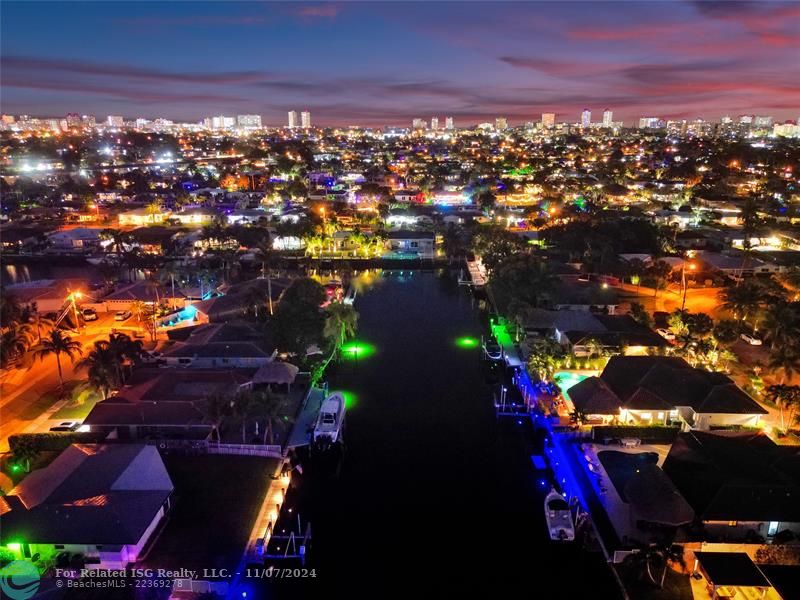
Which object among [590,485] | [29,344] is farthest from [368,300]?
[590,485]

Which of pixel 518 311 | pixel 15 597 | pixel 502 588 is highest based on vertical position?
pixel 518 311

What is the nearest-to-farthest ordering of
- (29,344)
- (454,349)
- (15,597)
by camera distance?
(15,597) < (29,344) < (454,349)

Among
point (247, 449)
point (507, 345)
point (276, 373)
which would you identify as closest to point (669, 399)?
point (507, 345)

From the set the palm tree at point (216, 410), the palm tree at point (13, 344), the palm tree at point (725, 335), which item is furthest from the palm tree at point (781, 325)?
the palm tree at point (13, 344)

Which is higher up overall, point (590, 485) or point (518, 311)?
point (518, 311)

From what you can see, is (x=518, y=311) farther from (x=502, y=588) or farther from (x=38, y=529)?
(x=38, y=529)

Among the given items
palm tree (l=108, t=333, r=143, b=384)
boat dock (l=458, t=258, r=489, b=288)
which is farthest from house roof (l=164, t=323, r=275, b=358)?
boat dock (l=458, t=258, r=489, b=288)

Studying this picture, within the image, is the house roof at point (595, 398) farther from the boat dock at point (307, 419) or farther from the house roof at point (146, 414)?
the house roof at point (146, 414)

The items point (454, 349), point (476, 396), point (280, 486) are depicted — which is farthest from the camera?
point (454, 349)
